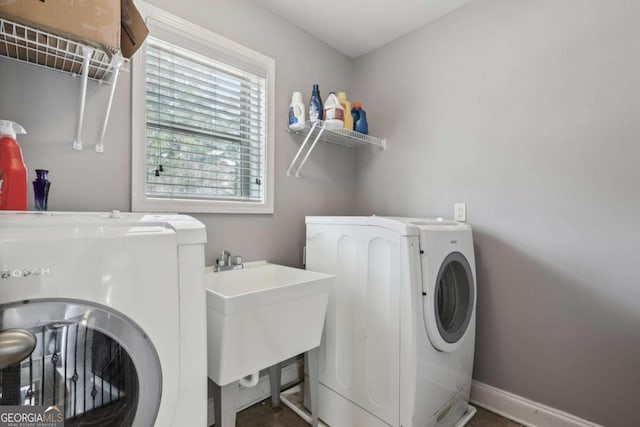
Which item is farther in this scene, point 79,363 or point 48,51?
point 48,51

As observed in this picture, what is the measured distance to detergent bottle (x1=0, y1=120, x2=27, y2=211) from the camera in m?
0.94

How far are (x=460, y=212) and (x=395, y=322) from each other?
3.03 ft

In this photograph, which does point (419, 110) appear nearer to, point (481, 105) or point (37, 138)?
point (481, 105)

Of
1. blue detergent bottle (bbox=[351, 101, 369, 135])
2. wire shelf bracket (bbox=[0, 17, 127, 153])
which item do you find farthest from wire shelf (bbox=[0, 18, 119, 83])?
blue detergent bottle (bbox=[351, 101, 369, 135])

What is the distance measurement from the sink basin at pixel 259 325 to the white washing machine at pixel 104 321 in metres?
0.29

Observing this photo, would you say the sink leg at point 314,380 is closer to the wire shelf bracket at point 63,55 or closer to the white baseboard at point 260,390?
the white baseboard at point 260,390

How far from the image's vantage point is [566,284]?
1.53 metres

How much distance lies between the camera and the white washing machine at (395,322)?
1.32 meters

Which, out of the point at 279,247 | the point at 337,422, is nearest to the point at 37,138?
the point at 279,247

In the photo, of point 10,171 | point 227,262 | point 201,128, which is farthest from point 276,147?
point 10,171

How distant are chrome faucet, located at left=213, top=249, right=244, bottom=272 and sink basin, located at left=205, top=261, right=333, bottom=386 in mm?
71

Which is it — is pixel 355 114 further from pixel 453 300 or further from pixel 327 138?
pixel 453 300

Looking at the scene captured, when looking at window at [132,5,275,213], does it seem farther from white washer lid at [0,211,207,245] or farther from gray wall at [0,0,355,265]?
white washer lid at [0,211,207,245]

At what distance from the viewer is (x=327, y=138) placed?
2211 millimetres
